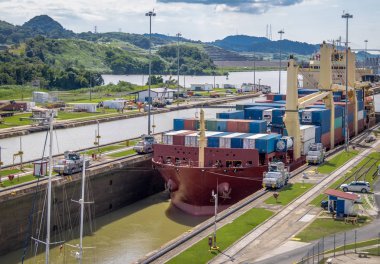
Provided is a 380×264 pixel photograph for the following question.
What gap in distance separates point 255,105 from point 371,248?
42.4 meters

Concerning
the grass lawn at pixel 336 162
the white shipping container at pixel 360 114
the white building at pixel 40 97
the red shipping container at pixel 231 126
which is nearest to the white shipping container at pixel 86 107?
the white building at pixel 40 97

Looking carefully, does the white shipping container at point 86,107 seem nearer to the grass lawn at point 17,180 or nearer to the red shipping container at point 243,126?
the red shipping container at point 243,126

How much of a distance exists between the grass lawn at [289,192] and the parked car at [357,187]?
2.97 metres

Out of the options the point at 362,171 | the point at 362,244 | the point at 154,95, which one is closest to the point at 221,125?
the point at 362,171

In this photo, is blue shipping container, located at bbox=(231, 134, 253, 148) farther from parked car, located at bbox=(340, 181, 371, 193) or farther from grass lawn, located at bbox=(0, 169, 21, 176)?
grass lawn, located at bbox=(0, 169, 21, 176)

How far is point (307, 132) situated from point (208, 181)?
18.9 meters

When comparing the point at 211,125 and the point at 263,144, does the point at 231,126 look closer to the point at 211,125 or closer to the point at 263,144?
the point at 211,125

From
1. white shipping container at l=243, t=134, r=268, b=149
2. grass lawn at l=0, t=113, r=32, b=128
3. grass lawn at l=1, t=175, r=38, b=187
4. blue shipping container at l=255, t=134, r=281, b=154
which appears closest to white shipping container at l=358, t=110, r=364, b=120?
blue shipping container at l=255, t=134, r=281, b=154

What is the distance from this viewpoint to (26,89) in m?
150

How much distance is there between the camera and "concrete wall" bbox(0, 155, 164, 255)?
41656 mm

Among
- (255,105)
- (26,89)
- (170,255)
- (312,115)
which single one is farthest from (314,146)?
(26,89)

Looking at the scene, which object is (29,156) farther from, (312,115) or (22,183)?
(312,115)

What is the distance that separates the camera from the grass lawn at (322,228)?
35.9 meters

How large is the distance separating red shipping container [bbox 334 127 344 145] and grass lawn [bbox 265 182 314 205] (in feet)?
87.1
